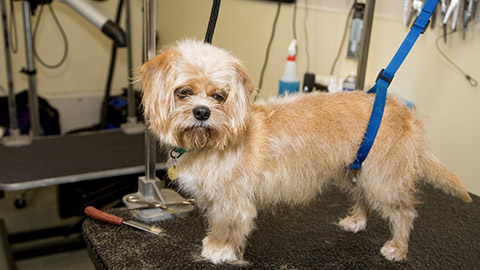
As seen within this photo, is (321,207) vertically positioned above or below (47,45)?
below

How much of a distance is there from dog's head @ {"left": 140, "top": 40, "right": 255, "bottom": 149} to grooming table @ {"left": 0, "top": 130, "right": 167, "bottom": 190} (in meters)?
0.81

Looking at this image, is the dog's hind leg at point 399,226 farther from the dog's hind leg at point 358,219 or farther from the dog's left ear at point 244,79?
the dog's left ear at point 244,79

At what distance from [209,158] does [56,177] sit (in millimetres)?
835

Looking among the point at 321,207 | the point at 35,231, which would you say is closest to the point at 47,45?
the point at 35,231

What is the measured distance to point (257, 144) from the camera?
0.89 m

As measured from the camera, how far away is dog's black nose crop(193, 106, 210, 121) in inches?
Answer: 30.9

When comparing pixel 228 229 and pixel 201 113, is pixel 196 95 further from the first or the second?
pixel 228 229

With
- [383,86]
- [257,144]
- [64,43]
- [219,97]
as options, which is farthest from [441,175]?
[64,43]

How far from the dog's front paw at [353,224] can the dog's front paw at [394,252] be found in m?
0.10

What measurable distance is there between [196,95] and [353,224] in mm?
543

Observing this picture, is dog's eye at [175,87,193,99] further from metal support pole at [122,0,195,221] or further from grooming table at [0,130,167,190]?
grooming table at [0,130,167,190]

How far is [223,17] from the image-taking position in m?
2.05

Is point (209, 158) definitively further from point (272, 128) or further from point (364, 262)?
point (364, 262)

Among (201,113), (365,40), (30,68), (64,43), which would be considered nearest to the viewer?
(201,113)
